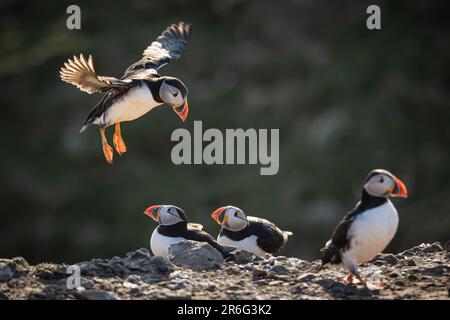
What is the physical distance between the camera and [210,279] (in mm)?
8211

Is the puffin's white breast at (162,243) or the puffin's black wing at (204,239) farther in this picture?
the puffin's white breast at (162,243)

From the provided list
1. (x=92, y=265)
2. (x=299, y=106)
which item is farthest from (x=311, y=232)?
(x=92, y=265)

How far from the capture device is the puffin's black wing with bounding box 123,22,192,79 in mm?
11117

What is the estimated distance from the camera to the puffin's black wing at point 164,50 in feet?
36.5

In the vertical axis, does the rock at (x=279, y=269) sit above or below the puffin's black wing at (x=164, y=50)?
below

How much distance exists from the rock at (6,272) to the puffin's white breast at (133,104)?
8.68 feet

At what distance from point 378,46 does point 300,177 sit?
5089 millimetres

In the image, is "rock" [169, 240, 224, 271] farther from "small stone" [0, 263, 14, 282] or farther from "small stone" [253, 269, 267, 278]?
"small stone" [0, 263, 14, 282]

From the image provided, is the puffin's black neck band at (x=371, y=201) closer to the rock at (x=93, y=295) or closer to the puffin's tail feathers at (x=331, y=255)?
the puffin's tail feathers at (x=331, y=255)

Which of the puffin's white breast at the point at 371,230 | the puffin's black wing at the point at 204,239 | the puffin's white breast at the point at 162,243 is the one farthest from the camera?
the puffin's white breast at the point at 162,243

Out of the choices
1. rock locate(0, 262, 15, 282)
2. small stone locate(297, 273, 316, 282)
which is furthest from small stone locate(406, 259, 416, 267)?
rock locate(0, 262, 15, 282)

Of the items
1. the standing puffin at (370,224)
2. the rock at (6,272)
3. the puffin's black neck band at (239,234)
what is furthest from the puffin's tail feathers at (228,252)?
the rock at (6,272)

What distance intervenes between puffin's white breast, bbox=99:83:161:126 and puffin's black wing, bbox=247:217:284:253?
1.84m
